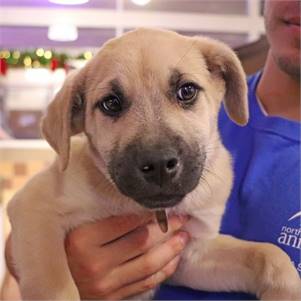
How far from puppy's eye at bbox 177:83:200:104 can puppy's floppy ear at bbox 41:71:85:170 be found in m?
0.29

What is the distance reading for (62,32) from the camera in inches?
111

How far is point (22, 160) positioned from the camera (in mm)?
2965

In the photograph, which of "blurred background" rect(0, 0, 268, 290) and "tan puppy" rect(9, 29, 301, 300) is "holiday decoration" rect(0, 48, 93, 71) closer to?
"blurred background" rect(0, 0, 268, 290)

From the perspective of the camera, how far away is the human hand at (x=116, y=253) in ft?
4.78

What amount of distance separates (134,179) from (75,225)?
13.7 inches

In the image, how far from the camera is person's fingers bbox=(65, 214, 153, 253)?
145 cm

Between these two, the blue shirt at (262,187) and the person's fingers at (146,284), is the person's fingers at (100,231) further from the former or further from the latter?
the blue shirt at (262,187)

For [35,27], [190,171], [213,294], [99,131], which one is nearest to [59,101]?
[99,131]

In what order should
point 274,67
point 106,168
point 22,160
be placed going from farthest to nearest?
point 22,160 → point 274,67 → point 106,168

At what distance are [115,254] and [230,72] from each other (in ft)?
1.98

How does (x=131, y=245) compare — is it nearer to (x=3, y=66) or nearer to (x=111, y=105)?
(x=111, y=105)

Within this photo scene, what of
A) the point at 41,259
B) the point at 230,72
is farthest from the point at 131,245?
the point at 230,72

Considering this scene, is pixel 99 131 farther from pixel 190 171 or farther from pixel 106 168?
pixel 190 171

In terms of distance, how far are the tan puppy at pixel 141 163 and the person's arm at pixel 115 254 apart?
0.12 ft
